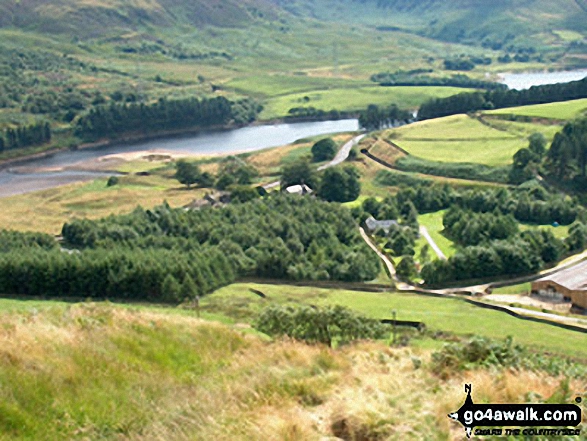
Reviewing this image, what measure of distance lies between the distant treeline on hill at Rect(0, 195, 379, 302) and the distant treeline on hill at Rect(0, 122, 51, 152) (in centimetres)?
5835

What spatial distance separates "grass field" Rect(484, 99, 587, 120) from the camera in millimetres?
95750

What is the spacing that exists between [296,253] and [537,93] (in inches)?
2904

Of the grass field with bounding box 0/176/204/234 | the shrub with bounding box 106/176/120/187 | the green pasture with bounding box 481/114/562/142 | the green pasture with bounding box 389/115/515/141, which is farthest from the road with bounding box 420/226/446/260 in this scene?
the shrub with bounding box 106/176/120/187

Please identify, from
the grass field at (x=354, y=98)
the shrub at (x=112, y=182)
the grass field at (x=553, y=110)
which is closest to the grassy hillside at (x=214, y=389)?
the shrub at (x=112, y=182)

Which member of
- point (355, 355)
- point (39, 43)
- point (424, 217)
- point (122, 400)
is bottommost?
point (424, 217)

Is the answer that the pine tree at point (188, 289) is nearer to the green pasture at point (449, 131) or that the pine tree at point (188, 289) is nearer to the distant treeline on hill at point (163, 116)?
the green pasture at point (449, 131)

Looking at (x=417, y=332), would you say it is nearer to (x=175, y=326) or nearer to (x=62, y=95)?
(x=175, y=326)

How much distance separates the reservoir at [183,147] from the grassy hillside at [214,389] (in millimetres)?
81848

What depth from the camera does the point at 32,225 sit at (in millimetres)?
70250

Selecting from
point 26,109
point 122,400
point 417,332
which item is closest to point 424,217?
point 417,332

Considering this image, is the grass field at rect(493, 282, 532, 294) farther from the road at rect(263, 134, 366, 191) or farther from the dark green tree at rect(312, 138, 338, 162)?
the dark green tree at rect(312, 138, 338, 162)

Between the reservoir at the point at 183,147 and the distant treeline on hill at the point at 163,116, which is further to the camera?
the distant treeline on hill at the point at 163,116

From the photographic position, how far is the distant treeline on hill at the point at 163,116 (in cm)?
12581

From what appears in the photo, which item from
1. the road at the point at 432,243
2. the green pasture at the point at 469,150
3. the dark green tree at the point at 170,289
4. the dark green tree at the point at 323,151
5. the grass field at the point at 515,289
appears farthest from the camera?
the dark green tree at the point at 323,151
